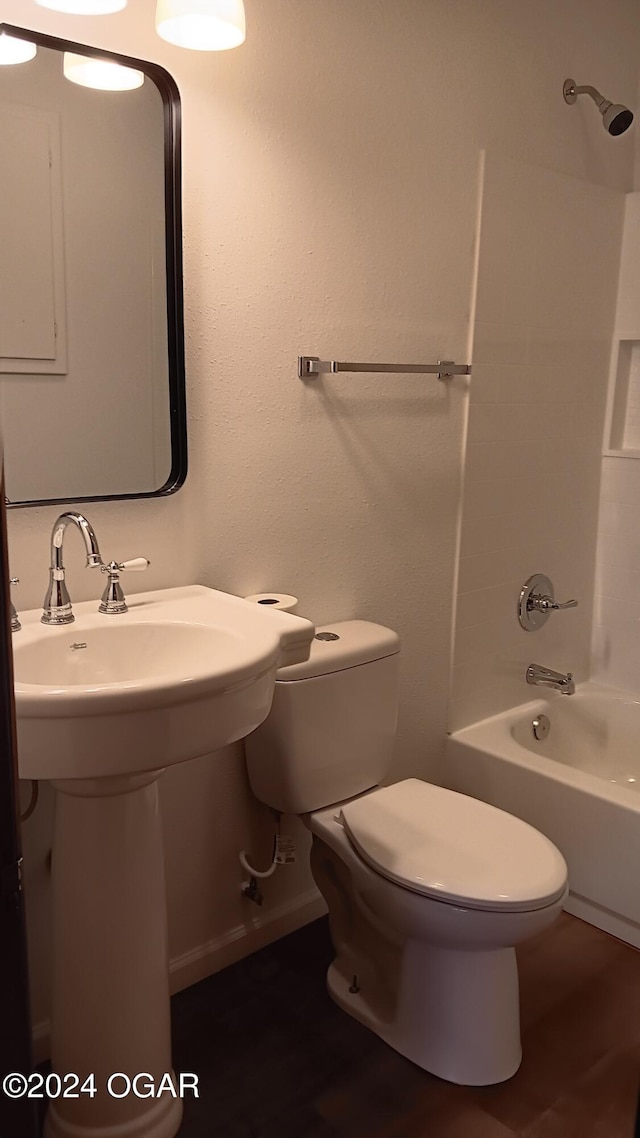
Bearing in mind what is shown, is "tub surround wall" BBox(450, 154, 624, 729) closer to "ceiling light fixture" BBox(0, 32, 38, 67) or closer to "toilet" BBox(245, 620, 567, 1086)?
"toilet" BBox(245, 620, 567, 1086)

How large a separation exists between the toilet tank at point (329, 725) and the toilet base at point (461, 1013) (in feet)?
1.21

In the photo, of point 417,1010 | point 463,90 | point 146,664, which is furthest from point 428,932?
point 463,90

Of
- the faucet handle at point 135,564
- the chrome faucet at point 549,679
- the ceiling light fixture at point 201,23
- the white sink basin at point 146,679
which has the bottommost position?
the chrome faucet at point 549,679

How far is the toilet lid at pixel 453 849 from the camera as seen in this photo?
164cm

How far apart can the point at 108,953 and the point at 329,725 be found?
0.65 metres

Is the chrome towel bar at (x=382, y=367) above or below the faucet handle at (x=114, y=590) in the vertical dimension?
above

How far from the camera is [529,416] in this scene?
2.53 meters

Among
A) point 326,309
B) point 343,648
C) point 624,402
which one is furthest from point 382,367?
point 624,402

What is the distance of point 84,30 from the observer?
60.1 inches

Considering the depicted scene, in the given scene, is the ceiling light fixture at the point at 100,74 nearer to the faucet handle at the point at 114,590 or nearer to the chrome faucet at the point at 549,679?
the faucet handle at the point at 114,590

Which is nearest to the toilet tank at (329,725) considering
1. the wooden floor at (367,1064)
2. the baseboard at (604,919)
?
the wooden floor at (367,1064)

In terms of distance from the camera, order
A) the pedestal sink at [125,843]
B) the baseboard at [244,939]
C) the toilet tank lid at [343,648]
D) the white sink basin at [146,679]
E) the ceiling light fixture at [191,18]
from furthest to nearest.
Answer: the baseboard at [244,939] < the toilet tank lid at [343,648] < the ceiling light fixture at [191,18] < the pedestal sink at [125,843] < the white sink basin at [146,679]

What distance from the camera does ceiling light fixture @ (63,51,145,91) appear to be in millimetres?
1524

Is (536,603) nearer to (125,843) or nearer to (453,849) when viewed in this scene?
(453,849)
